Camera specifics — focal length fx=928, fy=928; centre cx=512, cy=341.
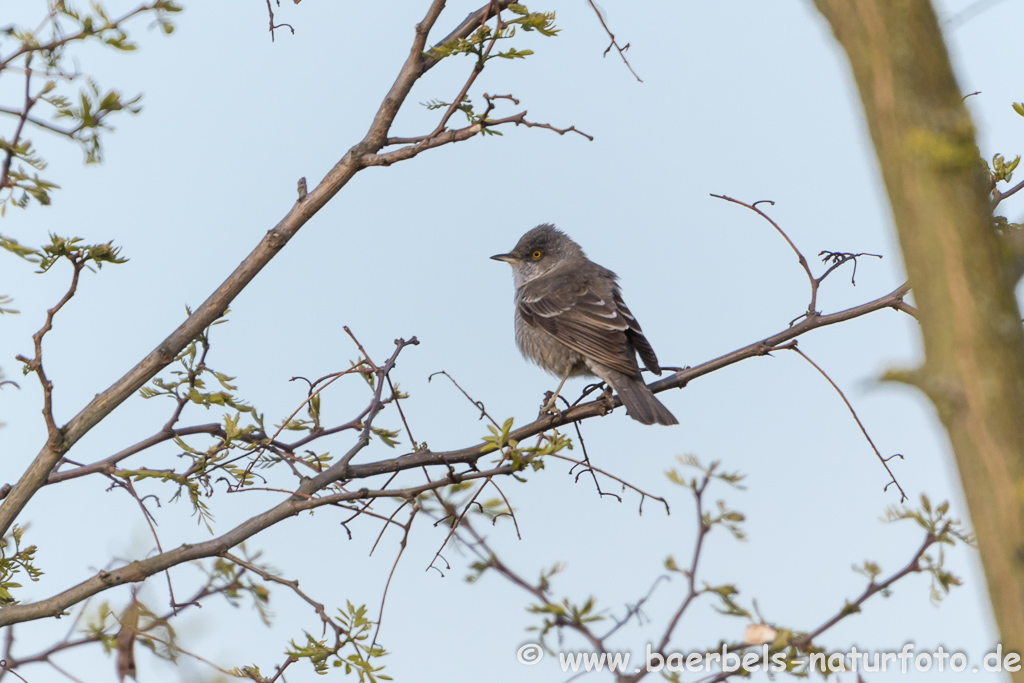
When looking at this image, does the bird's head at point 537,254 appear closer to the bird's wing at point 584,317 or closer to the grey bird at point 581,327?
the grey bird at point 581,327

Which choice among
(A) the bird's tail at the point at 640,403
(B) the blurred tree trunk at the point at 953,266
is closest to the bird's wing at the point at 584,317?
(A) the bird's tail at the point at 640,403

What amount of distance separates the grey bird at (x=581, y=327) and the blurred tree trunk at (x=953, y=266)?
3755mm

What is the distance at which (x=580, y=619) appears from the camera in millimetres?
3002

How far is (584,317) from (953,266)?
5.32m

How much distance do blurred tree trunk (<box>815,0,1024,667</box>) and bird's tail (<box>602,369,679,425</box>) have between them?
3563 millimetres

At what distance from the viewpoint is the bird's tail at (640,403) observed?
577 centimetres

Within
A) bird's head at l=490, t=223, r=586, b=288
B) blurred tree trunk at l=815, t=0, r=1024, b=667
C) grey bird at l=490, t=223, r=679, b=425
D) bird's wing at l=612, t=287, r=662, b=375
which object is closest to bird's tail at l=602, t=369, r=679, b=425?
grey bird at l=490, t=223, r=679, b=425

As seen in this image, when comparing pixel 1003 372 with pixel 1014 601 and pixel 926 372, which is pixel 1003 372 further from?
pixel 1014 601

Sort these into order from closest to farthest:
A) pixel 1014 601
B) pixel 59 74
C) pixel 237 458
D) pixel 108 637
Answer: pixel 1014 601
pixel 108 637
pixel 59 74
pixel 237 458

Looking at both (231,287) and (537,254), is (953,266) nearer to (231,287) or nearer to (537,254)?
(231,287)

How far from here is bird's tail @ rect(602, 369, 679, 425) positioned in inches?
227

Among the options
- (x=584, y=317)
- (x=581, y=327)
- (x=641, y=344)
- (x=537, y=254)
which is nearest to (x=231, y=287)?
(x=581, y=327)

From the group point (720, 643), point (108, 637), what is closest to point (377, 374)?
point (108, 637)

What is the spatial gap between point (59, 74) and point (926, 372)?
3.28m
